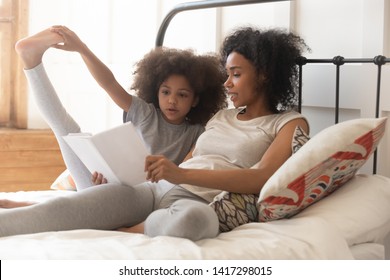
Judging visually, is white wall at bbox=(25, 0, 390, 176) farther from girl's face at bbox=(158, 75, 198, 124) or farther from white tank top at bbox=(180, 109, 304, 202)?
girl's face at bbox=(158, 75, 198, 124)

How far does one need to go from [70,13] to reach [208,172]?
177 cm

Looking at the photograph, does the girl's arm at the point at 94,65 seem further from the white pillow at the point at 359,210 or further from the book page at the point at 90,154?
the white pillow at the point at 359,210

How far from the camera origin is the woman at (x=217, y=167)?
179cm

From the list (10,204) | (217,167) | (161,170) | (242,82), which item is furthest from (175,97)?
(10,204)

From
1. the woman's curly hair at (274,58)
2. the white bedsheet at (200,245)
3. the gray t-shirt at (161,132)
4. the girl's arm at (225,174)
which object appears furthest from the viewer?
the gray t-shirt at (161,132)

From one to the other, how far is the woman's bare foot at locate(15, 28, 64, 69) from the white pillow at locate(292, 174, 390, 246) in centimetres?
97

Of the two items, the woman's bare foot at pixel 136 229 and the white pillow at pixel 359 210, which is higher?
the white pillow at pixel 359 210

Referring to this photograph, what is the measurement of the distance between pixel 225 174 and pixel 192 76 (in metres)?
0.53

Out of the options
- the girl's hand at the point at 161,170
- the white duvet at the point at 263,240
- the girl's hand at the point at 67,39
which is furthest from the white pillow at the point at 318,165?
the girl's hand at the point at 67,39

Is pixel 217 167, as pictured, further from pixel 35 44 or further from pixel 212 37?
pixel 212 37

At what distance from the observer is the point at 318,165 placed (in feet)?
5.67

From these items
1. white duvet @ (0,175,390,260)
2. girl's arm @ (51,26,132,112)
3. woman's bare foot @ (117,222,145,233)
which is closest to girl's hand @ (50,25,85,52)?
girl's arm @ (51,26,132,112)

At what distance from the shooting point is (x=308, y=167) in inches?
67.8

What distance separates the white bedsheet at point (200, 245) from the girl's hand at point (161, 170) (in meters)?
0.22
